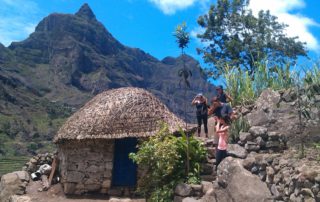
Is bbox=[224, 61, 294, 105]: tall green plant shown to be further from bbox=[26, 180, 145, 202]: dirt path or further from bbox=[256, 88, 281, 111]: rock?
bbox=[26, 180, 145, 202]: dirt path

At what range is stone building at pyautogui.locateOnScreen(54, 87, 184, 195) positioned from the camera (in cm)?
1265

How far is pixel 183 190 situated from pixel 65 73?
253ft

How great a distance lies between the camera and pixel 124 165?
511 inches

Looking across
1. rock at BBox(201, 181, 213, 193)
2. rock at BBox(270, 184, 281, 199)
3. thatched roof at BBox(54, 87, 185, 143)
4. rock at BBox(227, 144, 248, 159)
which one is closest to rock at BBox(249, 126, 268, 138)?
rock at BBox(227, 144, 248, 159)

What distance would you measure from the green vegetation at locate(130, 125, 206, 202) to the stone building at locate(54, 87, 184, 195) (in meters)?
2.38

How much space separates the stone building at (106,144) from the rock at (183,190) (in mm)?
3276

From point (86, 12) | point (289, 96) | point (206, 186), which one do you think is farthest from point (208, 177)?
point (86, 12)

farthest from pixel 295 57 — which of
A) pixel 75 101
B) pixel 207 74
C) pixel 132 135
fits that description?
pixel 75 101

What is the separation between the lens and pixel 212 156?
33.7 ft

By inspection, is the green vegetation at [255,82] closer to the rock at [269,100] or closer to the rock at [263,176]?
the rock at [269,100]

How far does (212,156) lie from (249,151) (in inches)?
52.9

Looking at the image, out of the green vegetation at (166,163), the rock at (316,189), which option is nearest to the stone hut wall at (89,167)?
the green vegetation at (166,163)

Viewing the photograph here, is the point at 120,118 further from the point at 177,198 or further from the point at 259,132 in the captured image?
the point at 259,132

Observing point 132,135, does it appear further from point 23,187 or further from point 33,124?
point 33,124
